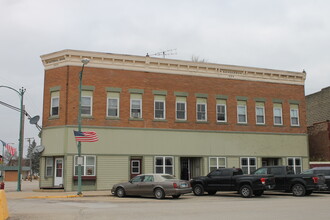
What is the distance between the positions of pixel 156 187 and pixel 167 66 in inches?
463

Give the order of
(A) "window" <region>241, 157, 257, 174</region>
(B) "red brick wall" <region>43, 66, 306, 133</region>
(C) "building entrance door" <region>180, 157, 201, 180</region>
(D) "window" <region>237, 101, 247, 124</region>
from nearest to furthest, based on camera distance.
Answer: (B) "red brick wall" <region>43, 66, 306, 133</region>
(C) "building entrance door" <region>180, 157, 201, 180</region>
(A) "window" <region>241, 157, 257, 174</region>
(D) "window" <region>237, 101, 247, 124</region>

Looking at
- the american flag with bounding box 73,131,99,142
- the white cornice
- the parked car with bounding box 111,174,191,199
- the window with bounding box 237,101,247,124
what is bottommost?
the parked car with bounding box 111,174,191,199

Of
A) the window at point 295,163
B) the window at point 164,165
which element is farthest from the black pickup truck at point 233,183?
the window at point 295,163

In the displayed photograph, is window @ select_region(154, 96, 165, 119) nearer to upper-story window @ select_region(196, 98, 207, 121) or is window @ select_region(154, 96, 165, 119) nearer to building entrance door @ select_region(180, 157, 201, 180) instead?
upper-story window @ select_region(196, 98, 207, 121)

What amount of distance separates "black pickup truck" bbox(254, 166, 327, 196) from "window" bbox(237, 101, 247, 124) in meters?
9.19

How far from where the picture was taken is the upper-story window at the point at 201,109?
31.0 meters

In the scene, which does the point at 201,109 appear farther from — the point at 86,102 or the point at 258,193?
the point at 258,193

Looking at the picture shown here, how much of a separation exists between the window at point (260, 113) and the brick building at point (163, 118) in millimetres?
83

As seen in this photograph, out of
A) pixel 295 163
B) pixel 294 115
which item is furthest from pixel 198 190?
pixel 294 115

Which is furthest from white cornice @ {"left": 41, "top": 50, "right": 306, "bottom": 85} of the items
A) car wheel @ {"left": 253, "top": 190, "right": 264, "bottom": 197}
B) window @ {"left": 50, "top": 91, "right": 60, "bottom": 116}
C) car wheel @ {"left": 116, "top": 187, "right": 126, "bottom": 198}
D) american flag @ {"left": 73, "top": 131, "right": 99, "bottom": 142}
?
car wheel @ {"left": 253, "top": 190, "right": 264, "bottom": 197}

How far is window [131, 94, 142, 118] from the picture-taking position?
29.0 m

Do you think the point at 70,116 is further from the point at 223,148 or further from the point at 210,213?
the point at 210,213

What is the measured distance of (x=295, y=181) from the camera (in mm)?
22609

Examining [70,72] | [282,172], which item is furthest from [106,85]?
[282,172]
